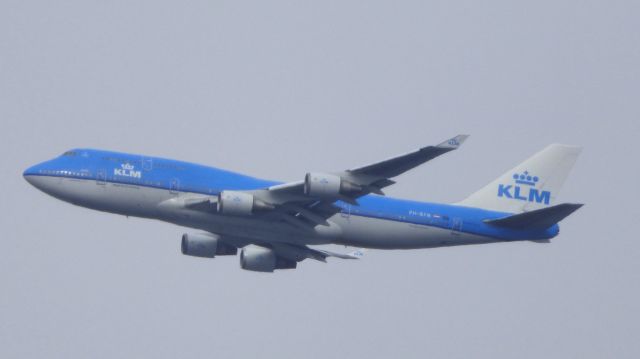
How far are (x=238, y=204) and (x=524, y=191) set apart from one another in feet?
55.9

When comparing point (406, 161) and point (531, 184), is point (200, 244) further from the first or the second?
point (531, 184)

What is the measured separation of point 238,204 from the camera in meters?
53.3

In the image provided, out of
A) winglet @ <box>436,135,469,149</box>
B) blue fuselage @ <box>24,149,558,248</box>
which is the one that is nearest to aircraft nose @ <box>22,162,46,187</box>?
blue fuselage @ <box>24,149,558,248</box>

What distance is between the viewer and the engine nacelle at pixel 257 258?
61500 millimetres

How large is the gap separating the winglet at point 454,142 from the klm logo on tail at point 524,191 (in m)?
13.3

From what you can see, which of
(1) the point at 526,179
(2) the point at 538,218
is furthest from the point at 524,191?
(2) the point at 538,218

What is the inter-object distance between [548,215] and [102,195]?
21.1 metres

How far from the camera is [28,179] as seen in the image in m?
55.5

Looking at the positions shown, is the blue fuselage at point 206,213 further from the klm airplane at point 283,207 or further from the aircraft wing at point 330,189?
the aircraft wing at point 330,189

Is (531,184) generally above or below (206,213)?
above

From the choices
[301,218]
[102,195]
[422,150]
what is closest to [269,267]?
[301,218]

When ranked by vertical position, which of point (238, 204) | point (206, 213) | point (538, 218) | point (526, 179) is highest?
point (526, 179)

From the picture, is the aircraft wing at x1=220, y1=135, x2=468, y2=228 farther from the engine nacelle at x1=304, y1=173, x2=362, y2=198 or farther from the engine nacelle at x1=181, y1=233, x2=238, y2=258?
the engine nacelle at x1=181, y1=233, x2=238, y2=258

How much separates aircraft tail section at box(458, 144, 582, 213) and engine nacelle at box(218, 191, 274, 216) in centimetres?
1283
